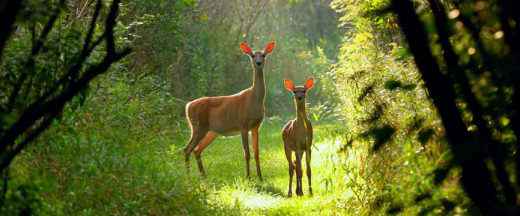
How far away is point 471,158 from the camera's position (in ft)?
8.07

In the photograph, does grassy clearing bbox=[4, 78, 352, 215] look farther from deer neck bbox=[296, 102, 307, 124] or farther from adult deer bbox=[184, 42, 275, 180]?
adult deer bbox=[184, 42, 275, 180]

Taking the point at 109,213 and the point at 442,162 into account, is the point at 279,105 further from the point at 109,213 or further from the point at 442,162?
the point at 442,162

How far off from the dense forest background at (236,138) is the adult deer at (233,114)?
490 mm

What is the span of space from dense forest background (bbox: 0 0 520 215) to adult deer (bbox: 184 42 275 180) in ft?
1.61

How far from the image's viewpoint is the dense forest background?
259 centimetres

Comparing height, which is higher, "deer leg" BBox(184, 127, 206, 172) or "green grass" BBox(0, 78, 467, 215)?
"green grass" BBox(0, 78, 467, 215)

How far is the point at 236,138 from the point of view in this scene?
20484 millimetres

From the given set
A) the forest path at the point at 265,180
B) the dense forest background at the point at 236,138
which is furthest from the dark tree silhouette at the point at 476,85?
the forest path at the point at 265,180

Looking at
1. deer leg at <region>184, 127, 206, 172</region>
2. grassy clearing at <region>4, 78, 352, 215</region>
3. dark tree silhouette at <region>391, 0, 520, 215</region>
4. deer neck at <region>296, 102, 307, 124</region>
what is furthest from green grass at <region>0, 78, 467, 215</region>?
deer leg at <region>184, 127, 206, 172</region>

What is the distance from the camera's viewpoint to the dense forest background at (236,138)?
2586 millimetres

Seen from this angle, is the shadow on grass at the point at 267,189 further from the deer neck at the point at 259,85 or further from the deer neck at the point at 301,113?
the deer neck at the point at 259,85

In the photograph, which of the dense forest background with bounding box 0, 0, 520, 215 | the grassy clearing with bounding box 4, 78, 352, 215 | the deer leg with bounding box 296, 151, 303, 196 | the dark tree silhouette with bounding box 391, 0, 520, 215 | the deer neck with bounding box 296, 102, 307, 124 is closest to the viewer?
the dark tree silhouette with bounding box 391, 0, 520, 215

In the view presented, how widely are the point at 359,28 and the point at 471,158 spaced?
8829 millimetres

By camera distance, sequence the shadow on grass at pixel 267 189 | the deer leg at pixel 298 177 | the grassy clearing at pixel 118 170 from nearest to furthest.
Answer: the grassy clearing at pixel 118 170, the deer leg at pixel 298 177, the shadow on grass at pixel 267 189
